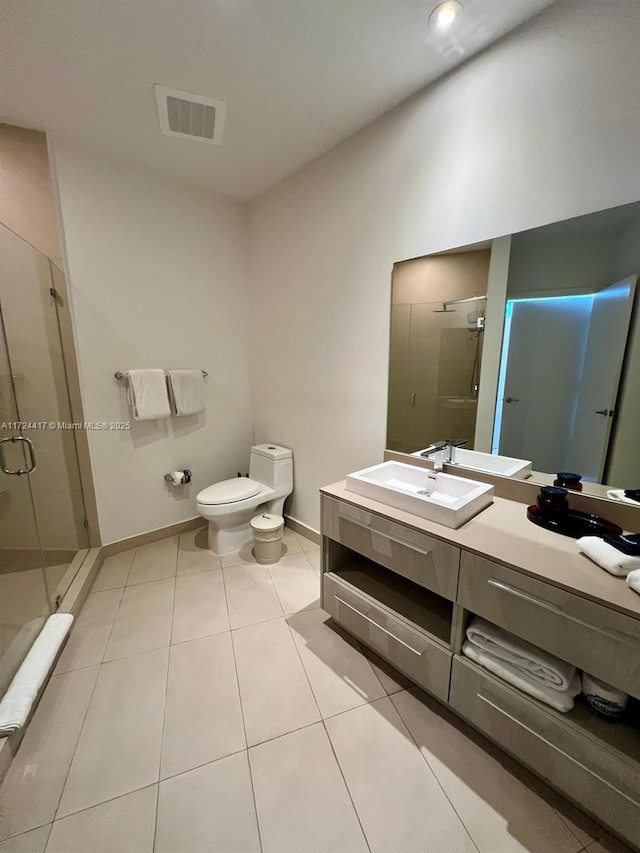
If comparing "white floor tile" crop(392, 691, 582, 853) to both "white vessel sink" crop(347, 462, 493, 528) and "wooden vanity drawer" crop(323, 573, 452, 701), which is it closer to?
"wooden vanity drawer" crop(323, 573, 452, 701)

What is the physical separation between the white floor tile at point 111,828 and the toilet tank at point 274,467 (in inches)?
68.4

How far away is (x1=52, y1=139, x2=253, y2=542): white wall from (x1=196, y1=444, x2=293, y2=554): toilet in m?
0.43

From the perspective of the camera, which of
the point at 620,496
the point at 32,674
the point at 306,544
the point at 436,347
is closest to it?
the point at 620,496

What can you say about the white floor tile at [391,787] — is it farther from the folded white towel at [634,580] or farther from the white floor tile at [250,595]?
the folded white towel at [634,580]

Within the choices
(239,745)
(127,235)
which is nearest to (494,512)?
(239,745)

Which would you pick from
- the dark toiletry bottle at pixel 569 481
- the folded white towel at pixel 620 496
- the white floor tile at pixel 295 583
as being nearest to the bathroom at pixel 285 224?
the white floor tile at pixel 295 583

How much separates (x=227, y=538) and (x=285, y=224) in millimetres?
2334

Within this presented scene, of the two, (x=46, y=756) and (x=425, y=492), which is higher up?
(x=425, y=492)

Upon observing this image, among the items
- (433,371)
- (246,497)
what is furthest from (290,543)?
(433,371)

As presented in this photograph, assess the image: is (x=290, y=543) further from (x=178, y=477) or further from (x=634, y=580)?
(x=634, y=580)

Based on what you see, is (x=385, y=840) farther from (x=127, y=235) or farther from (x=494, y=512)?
(x=127, y=235)

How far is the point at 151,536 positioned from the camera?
268cm

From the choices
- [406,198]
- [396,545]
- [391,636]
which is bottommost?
[391,636]

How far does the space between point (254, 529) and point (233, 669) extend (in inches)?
35.3
